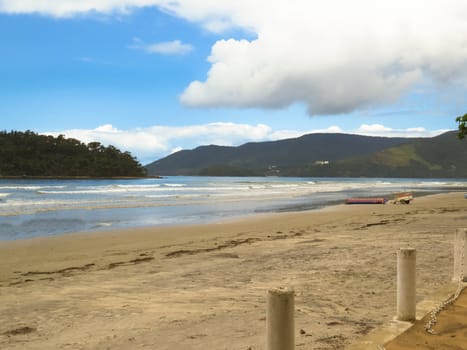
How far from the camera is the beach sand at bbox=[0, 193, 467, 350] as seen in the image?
4.74m

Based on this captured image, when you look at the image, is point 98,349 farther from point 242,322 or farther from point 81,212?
point 81,212

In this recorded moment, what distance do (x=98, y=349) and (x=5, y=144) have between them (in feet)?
490

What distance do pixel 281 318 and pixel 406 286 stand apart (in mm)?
2263

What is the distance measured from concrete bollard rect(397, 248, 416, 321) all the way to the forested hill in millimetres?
141049

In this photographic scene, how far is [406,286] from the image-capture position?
4633 millimetres

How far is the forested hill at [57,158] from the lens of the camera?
134m

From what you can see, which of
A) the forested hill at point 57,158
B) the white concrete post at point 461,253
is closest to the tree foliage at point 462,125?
the white concrete post at point 461,253

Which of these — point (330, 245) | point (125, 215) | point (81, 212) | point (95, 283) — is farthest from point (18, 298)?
point (81, 212)

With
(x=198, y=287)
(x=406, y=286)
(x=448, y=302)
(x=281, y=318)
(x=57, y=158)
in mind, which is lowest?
(x=198, y=287)

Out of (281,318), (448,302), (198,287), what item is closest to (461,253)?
(448,302)

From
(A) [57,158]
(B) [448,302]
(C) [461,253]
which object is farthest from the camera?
(A) [57,158]

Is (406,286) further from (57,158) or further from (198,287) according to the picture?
(57,158)

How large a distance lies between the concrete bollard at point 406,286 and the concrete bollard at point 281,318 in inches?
84.6

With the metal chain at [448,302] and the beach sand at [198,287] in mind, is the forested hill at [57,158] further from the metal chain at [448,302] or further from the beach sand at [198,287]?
the metal chain at [448,302]
